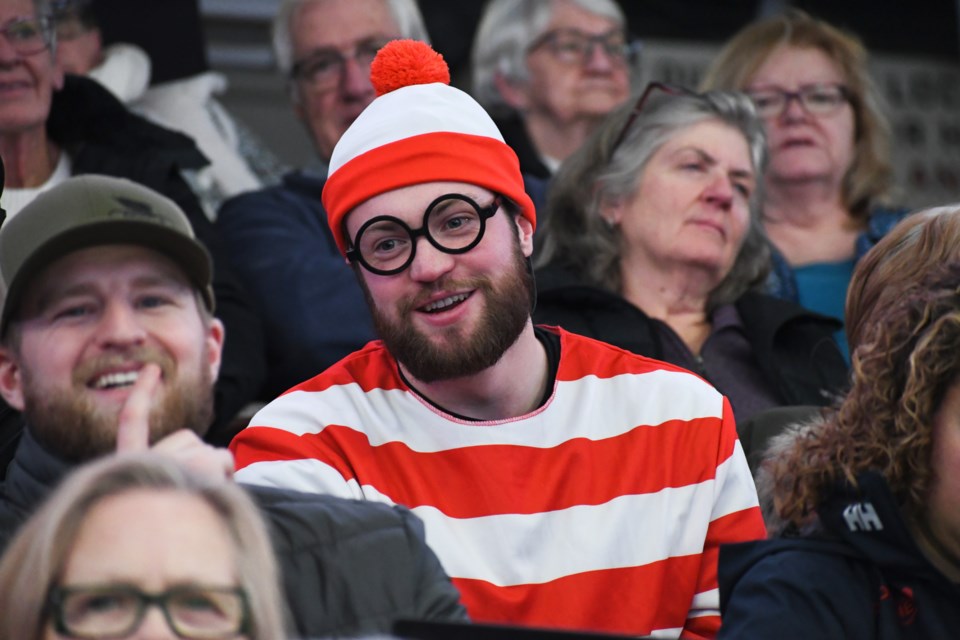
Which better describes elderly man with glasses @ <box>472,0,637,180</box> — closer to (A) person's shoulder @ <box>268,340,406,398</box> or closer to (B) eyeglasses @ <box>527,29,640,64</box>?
(B) eyeglasses @ <box>527,29,640,64</box>

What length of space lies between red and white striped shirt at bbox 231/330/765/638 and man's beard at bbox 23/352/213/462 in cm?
19

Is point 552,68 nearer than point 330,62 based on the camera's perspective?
No

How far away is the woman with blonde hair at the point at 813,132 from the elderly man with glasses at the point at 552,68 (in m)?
0.37

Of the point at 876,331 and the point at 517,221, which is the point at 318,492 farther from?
the point at 876,331

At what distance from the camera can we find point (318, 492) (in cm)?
269

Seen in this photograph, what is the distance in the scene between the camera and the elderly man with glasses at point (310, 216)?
3.88m

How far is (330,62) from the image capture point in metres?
4.66

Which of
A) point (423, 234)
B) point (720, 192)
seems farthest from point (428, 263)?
point (720, 192)

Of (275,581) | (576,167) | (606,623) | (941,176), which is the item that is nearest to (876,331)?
(606,623)

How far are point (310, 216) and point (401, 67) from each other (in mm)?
1281

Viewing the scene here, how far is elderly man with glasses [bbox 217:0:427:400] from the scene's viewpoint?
388 centimetres

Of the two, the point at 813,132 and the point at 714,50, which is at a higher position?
the point at 813,132

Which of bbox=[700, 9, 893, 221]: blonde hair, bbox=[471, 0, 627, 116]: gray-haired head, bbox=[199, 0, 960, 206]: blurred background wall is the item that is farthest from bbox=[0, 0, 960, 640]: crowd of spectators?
bbox=[199, 0, 960, 206]: blurred background wall

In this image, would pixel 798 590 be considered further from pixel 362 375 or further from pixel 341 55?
pixel 341 55
